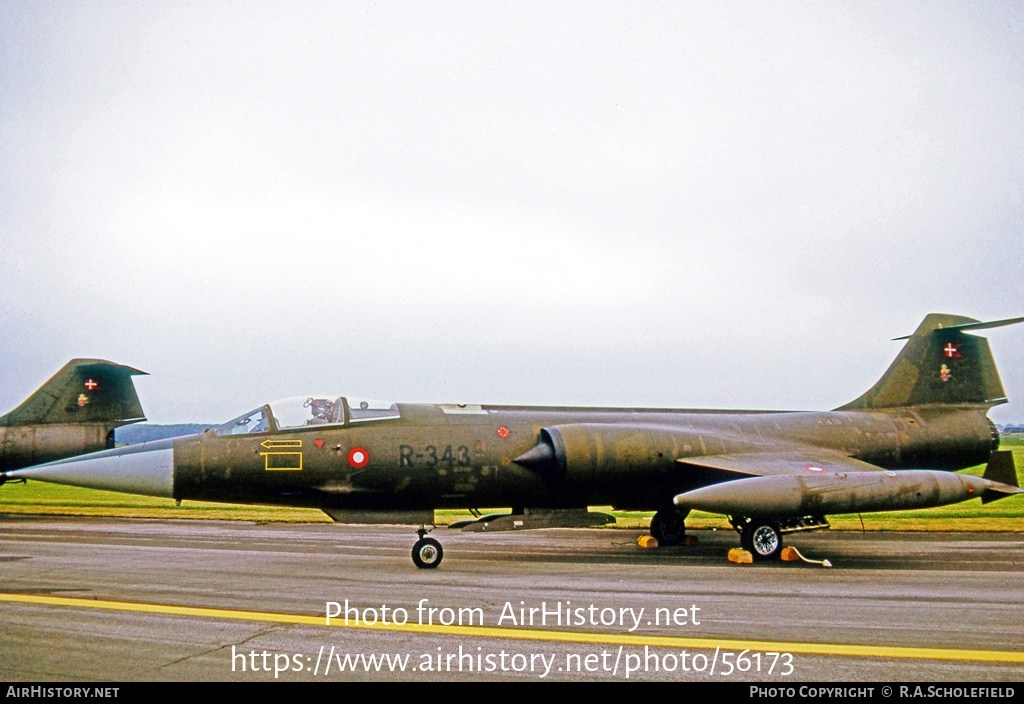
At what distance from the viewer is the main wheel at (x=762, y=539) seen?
12.5 meters

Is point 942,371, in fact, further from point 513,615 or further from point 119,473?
point 119,473

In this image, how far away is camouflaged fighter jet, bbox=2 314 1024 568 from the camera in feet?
36.4

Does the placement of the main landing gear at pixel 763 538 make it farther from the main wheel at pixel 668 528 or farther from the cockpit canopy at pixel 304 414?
the cockpit canopy at pixel 304 414

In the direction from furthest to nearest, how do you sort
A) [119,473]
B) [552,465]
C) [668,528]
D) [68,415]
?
[68,415] → [668,528] → [552,465] → [119,473]

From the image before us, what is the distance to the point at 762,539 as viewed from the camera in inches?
494

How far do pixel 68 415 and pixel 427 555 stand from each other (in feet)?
53.1

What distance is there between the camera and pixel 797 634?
22.3 feet

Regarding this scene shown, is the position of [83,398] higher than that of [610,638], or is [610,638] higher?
[83,398]

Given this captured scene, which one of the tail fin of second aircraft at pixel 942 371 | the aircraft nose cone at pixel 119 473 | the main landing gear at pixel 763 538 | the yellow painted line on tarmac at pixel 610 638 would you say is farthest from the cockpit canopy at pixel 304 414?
the tail fin of second aircraft at pixel 942 371

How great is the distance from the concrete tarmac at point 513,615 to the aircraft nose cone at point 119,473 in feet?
4.26

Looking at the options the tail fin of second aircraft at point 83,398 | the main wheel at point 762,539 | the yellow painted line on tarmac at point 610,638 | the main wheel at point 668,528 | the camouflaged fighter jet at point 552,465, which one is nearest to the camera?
the yellow painted line on tarmac at point 610,638

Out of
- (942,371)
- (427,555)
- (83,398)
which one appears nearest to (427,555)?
(427,555)
